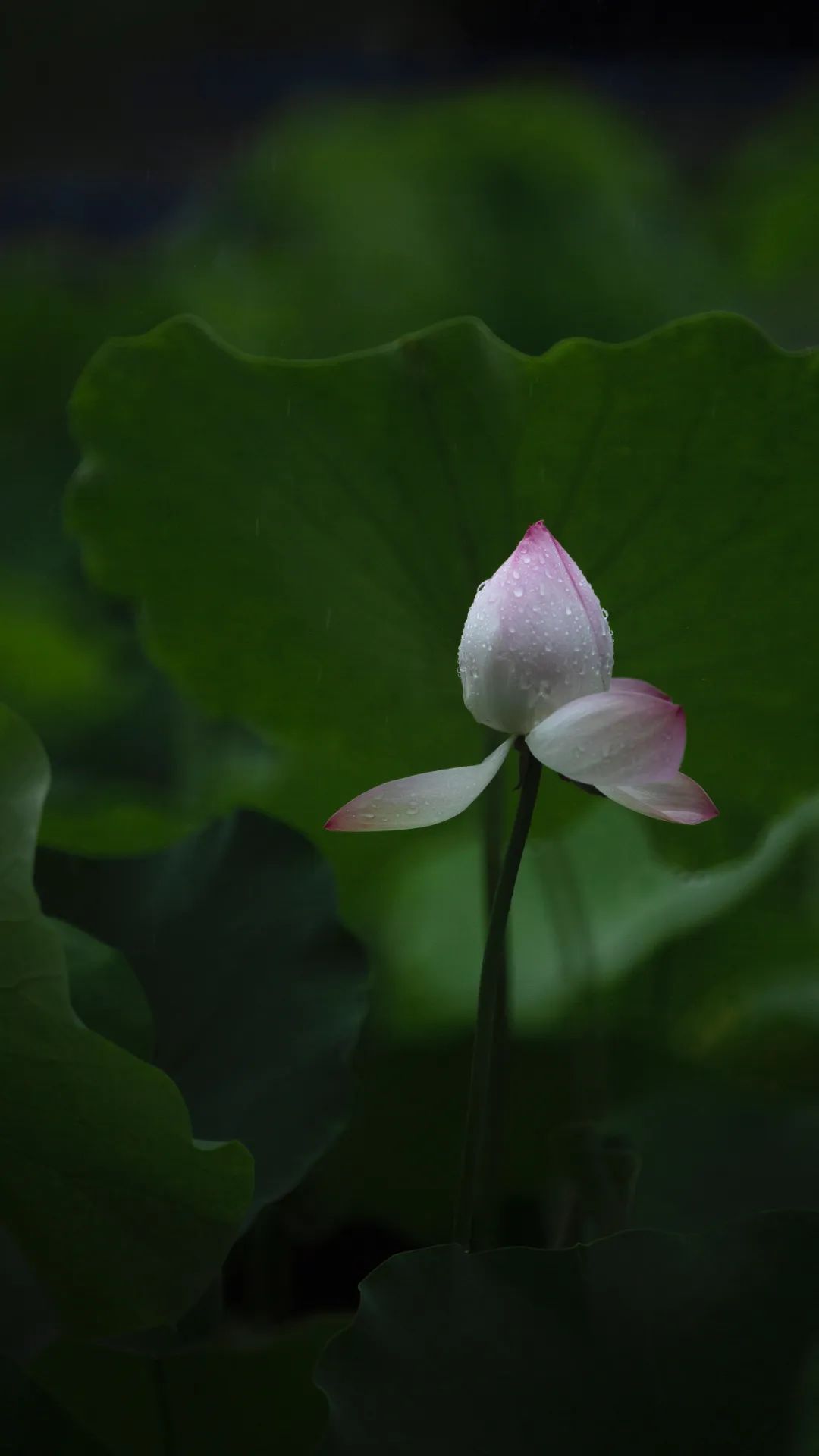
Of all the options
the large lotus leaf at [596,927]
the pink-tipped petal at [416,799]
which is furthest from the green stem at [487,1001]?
the large lotus leaf at [596,927]

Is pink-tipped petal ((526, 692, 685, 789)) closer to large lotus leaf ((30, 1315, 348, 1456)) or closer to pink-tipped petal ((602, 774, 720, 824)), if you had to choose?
pink-tipped petal ((602, 774, 720, 824))

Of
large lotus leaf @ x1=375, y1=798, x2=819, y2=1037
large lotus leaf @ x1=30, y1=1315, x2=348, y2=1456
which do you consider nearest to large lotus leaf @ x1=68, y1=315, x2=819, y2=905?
large lotus leaf @ x1=375, y1=798, x2=819, y2=1037

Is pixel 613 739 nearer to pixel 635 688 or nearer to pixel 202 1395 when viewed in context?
pixel 635 688

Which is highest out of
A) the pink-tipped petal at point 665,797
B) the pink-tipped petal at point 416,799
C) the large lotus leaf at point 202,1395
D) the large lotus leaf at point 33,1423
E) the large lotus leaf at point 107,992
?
the pink-tipped petal at point 665,797

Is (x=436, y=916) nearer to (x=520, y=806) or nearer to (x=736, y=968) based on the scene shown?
(x=736, y=968)

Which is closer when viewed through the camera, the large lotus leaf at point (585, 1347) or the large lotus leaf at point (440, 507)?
the large lotus leaf at point (585, 1347)

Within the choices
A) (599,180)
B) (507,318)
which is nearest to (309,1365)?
(507,318)

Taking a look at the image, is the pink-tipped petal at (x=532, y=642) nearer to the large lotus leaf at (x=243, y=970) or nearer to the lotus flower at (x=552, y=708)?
the lotus flower at (x=552, y=708)

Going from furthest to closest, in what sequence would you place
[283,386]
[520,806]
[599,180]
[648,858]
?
[599,180] → [648,858] → [283,386] → [520,806]
